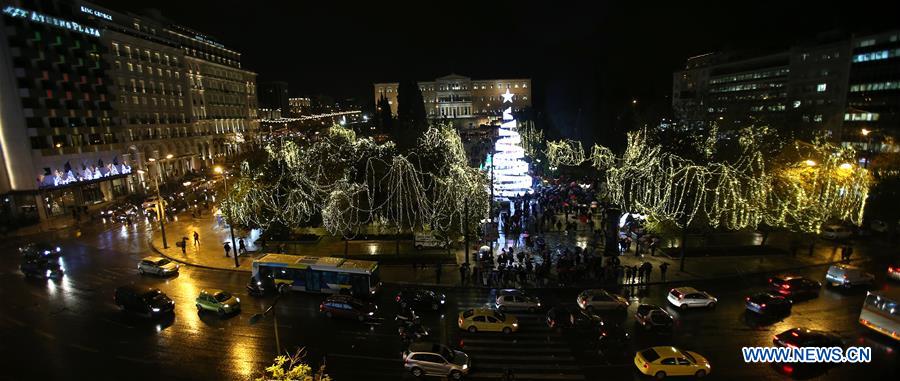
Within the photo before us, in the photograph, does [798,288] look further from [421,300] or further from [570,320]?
[421,300]

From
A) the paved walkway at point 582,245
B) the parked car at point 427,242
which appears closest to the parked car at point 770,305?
the paved walkway at point 582,245

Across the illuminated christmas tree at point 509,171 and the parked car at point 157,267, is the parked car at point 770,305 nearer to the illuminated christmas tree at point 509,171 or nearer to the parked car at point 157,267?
the illuminated christmas tree at point 509,171

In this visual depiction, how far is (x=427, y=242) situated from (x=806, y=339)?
19.6 m

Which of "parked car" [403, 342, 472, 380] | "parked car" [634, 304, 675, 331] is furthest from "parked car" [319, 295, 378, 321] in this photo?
"parked car" [634, 304, 675, 331]

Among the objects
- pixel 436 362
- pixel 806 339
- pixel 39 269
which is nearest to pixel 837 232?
pixel 806 339

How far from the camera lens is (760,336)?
1798 centimetres

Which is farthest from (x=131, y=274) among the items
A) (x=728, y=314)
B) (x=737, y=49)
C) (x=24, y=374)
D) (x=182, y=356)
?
(x=737, y=49)

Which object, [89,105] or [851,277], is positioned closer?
[851,277]

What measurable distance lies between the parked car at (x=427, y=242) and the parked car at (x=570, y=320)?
35.5 ft

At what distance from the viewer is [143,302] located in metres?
20.6

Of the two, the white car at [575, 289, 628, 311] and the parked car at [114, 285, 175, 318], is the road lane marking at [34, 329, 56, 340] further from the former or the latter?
the white car at [575, 289, 628, 311]

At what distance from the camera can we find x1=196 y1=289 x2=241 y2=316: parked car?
813 inches

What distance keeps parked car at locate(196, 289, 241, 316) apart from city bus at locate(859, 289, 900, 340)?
88.3ft

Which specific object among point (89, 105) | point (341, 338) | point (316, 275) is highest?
point (89, 105)
